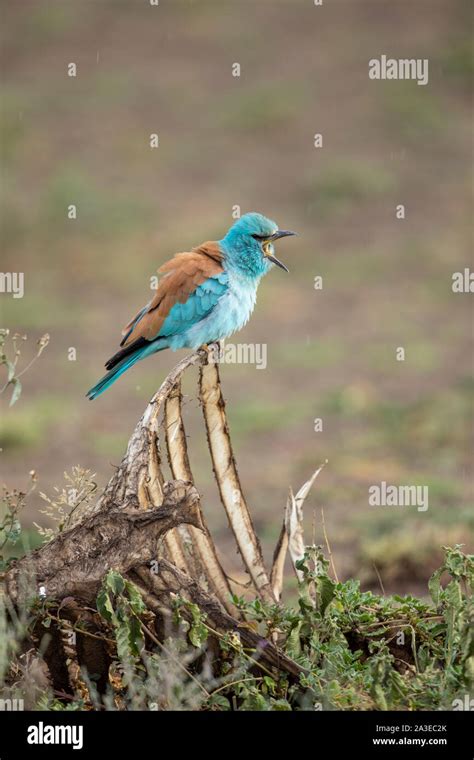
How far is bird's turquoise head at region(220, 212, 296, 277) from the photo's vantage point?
568 cm

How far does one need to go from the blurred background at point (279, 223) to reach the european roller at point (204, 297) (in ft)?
6.83

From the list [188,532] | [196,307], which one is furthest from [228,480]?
[196,307]

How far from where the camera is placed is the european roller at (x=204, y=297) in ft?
18.4

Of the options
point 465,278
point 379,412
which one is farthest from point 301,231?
point 379,412

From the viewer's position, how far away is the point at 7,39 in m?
19.4

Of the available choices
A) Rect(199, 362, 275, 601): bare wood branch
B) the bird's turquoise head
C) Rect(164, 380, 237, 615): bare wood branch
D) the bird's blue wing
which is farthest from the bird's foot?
Rect(164, 380, 237, 615): bare wood branch

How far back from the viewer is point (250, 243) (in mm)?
5723

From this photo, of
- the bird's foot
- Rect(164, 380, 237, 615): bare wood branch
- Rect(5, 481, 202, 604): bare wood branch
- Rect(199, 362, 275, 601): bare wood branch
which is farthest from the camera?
the bird's foot

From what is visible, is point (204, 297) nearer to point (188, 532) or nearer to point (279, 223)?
point (188, 532)

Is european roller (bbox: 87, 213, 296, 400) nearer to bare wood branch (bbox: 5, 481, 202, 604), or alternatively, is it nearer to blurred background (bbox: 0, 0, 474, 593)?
bare wood branch (bbox: 5, 481, 202, 604)

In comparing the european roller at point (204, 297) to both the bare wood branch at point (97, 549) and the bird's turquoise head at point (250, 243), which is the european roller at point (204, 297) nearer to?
the bird's turquoise head at point (250, 243)

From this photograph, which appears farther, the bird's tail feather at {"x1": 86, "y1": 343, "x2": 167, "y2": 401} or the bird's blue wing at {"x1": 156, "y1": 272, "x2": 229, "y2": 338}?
the bird's blue wing at {"x1": 156, "y1": 272, "x2": 229, "y2": 338}
